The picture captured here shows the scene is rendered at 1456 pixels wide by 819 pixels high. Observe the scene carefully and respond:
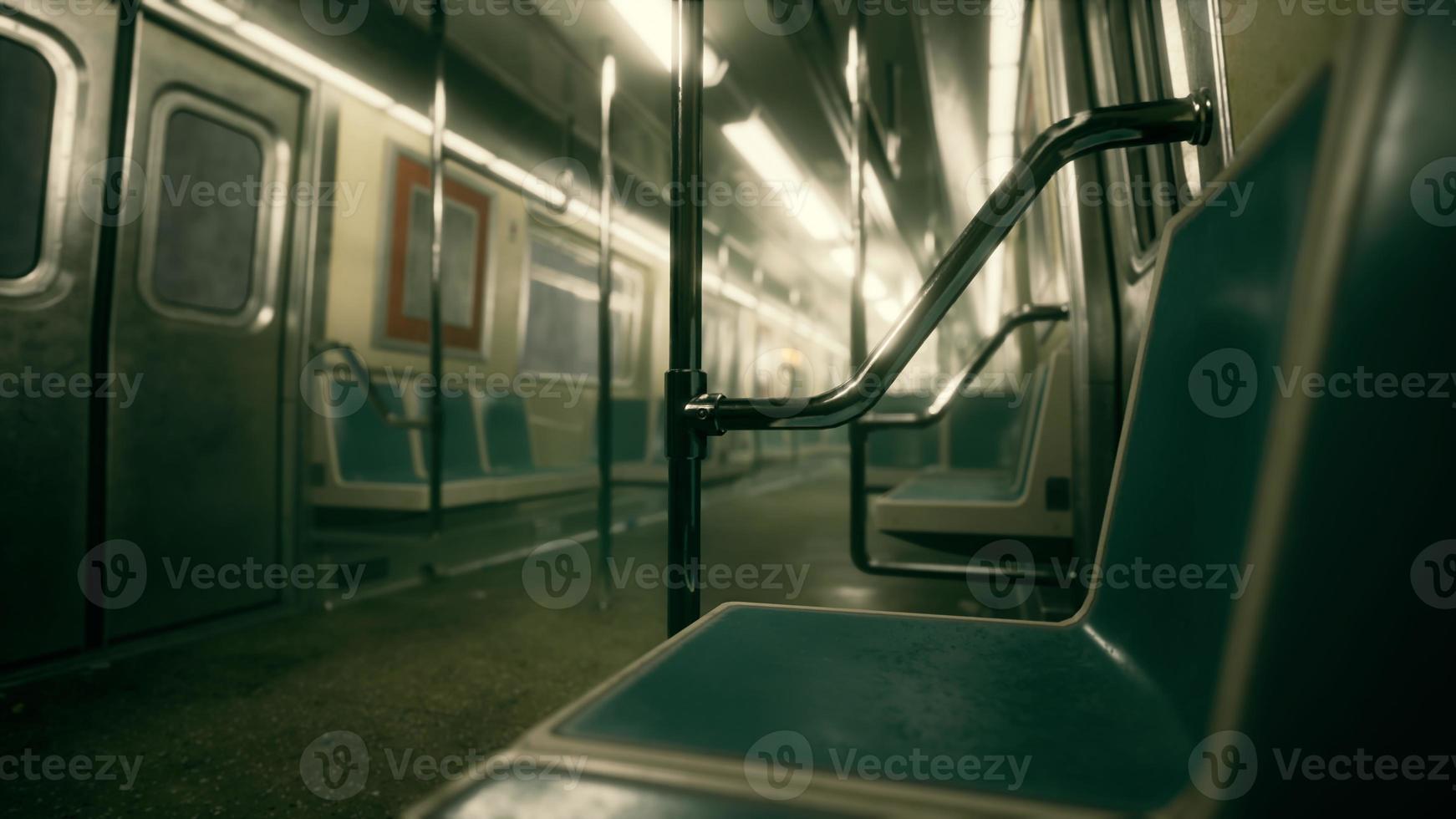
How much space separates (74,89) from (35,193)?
0.34 meters

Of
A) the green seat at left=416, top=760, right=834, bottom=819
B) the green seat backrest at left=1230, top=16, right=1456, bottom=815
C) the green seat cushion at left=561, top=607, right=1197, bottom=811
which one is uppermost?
the green seat backrest at left=1230, top=16, right=1456, bottom=815

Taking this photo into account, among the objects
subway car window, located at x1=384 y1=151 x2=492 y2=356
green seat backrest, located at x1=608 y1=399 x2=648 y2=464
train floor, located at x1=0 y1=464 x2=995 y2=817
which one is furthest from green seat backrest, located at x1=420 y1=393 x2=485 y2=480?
green seat backrest, located at x1=608 y1=399 x2=648 y2=464

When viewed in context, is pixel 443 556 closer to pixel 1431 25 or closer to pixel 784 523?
pixel 784 523

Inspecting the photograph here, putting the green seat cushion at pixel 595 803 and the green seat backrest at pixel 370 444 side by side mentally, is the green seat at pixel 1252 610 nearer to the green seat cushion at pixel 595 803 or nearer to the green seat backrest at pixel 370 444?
the green seat cushion at pixel 595 803

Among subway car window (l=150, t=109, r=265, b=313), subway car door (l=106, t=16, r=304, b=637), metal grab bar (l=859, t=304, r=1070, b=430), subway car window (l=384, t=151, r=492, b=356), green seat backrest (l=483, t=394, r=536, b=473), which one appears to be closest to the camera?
metal grab bar (l=859, t=304, r=1070, b=430)

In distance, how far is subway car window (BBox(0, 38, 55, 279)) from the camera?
2.00 metres

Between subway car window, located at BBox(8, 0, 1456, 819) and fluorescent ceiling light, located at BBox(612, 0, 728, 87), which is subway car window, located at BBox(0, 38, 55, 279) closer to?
subway car window, located at BBox(8, 0, 1456, 819)

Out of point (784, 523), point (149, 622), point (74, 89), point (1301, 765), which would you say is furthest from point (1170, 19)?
point (784, 523)

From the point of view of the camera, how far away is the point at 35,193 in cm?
206

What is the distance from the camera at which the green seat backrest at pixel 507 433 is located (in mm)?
4258

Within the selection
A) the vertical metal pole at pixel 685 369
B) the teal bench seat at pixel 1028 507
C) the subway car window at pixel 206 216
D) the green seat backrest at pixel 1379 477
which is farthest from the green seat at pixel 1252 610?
the subway car window at pixel 206 216

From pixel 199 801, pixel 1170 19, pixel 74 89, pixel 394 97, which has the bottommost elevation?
pixel 199 801

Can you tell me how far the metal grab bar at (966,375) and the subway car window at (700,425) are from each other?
0.02 meters

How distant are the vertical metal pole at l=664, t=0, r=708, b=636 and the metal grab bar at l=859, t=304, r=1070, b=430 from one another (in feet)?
3.56
